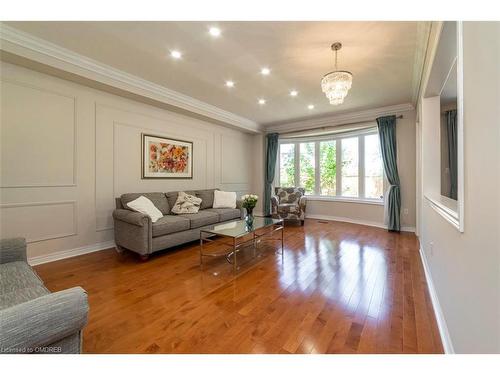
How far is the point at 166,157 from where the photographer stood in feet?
13.1

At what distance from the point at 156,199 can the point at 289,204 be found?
296cm

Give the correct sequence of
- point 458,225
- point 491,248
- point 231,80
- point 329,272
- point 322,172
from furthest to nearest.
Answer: point 322,172, point 231,80, point 329,272, point 458,225, point 491,248

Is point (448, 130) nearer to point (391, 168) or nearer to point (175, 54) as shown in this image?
point (391, 168)

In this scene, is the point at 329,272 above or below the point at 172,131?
below

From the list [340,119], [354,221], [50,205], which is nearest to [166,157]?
[50,205]

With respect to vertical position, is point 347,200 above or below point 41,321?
above

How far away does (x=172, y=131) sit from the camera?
409cm

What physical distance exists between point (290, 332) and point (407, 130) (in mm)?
4498

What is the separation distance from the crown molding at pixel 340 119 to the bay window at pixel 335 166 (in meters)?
0.39

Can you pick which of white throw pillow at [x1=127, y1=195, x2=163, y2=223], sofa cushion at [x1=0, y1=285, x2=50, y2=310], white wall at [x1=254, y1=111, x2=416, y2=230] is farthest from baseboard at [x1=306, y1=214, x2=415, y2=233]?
sofa cushion at [x1=0, y1=285, x2=50, y2=310]

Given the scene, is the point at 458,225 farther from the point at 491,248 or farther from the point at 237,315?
the point at 237,315

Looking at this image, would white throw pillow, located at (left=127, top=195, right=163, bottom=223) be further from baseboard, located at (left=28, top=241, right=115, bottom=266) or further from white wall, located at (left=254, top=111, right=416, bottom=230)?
white wall, located at (left=254, top=111, right=416, bottom=230)

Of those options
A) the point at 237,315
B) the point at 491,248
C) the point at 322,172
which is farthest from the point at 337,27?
the point at 322,172

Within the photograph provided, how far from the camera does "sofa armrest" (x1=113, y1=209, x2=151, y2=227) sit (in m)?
2.69
